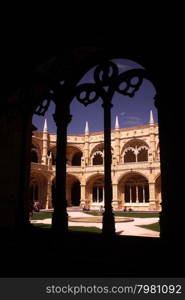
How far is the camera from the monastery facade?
86.0ft

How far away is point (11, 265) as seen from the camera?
2473mm

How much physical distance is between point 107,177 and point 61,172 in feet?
2.57

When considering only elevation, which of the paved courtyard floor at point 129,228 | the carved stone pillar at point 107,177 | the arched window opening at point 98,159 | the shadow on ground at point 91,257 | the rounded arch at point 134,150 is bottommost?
the paved courtyard floor at point 129,228

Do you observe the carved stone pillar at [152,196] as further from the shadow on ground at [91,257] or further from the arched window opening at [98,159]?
the shadow on ground at [91,257]

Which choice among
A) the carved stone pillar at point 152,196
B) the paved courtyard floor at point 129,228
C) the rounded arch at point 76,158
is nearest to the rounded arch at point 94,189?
the carved stone pillar at point 152,196

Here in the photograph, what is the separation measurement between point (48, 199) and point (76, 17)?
25001 mm

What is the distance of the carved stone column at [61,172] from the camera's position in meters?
3.72

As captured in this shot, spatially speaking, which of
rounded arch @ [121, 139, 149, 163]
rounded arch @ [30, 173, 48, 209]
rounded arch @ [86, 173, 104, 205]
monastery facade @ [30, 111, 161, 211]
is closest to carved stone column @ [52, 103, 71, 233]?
monastery facade @ [30, 111, 161, 211]

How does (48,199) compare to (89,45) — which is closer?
(89,45)

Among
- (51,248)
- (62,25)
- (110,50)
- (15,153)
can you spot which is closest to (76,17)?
(62,25)

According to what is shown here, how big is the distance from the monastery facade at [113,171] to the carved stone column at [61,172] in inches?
880

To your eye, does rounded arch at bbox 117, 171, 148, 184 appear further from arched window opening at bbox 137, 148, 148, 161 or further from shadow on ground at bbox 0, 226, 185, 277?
shadow on ground at bbox 0, 226, 185, 277

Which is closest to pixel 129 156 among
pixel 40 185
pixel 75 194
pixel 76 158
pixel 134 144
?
pixel 134 144

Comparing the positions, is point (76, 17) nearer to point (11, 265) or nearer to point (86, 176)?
point (11, 265)
